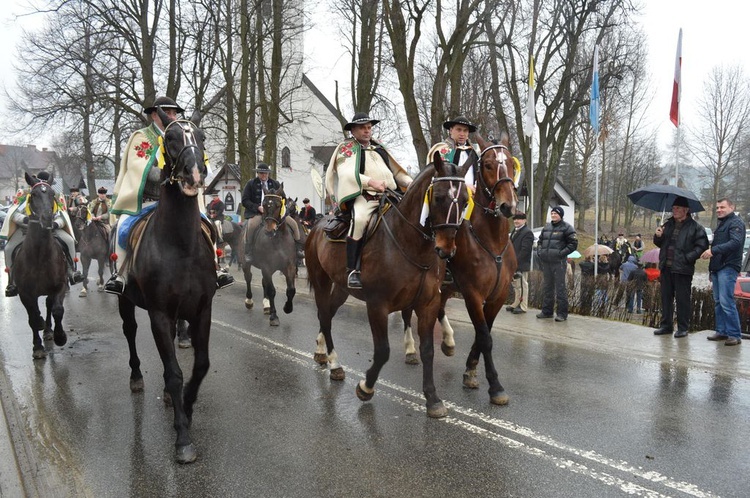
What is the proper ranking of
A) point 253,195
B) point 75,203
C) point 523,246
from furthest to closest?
1. point 75,203
2. point 253,195
3. point 523,246

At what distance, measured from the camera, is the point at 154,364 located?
24.6 ft

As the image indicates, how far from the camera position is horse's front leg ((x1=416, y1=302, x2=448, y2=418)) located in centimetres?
554

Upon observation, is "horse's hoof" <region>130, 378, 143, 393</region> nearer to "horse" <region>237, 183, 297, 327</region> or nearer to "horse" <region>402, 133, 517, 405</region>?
"horse" <region>402, 133, 517, 405</region>

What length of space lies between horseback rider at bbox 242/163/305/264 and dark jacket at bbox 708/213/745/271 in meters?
7.45

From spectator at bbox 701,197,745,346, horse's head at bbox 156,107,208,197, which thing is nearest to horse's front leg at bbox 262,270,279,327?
horse's head at bbox 156,107,208,197

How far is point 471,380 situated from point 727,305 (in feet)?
15.5

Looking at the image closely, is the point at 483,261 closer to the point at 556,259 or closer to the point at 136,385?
the point at 136,385

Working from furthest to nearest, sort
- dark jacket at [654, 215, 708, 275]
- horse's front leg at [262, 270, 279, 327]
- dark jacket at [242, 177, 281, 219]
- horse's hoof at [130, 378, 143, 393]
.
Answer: dark jacket at [242, 177, 281, 219], horse's front leg at [262, 270, 279, 327], dark jacket at [654, 215, 708, 275], horse's hoof at [130, 378, 143, 393]

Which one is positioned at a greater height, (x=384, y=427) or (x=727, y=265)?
(x=727, y=265)

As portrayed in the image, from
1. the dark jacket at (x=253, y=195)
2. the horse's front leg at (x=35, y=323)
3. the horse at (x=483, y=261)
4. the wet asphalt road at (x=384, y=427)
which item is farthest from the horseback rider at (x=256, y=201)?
the horse at (x=483, y=261)

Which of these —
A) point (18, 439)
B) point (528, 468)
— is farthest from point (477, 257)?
point (18, 439)

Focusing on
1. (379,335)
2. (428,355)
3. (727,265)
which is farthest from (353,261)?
(727,265)

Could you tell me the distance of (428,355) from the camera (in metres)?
5.63

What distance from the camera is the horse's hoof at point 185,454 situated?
4.61 metres
